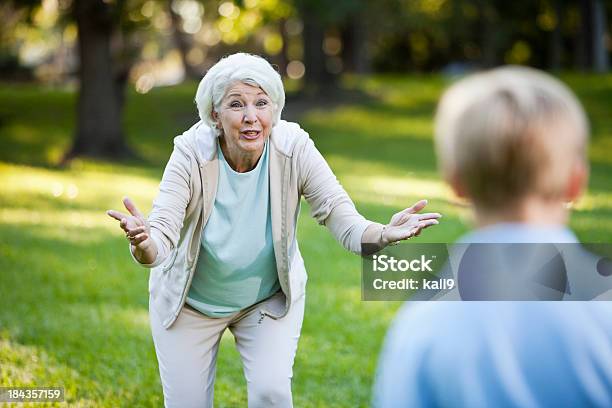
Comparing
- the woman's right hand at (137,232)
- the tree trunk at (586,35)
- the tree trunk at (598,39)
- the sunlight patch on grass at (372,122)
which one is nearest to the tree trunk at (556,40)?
the tree trunk at (586,35)

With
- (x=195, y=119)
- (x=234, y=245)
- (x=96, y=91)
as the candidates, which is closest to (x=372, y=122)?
(x=195, y=119)

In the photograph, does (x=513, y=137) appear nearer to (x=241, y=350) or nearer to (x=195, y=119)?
(x=241, y=350)

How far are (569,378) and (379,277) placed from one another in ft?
11.9

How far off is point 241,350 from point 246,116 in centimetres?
104

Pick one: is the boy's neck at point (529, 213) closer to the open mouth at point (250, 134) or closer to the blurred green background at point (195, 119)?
the blurred green background at point (195, 119)

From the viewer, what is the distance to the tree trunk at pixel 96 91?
19359mm

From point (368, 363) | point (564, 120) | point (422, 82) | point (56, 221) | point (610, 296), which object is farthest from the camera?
point (422, 82)

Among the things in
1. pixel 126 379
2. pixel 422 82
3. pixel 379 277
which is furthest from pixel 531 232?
pixel 422 82

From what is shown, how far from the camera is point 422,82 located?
33.8 m

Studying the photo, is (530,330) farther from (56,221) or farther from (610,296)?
(56,221)

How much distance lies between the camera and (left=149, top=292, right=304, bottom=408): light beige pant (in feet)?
12.4

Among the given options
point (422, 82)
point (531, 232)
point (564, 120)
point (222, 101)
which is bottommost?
point (531, 232)

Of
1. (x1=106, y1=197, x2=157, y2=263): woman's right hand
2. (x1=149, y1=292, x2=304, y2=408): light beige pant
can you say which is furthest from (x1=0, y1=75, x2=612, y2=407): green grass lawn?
(x1=106, y1=197, x2=157, y2=263): woman's right hand

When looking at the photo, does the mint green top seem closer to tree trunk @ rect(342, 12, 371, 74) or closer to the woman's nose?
the woman's nose
